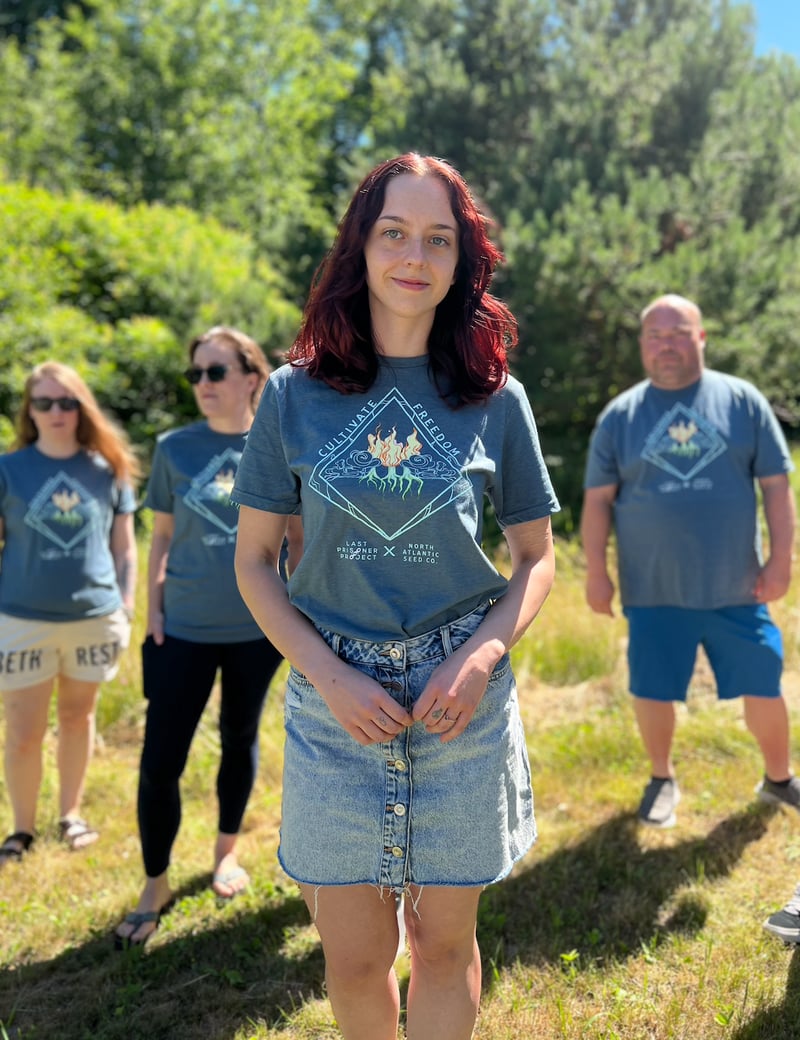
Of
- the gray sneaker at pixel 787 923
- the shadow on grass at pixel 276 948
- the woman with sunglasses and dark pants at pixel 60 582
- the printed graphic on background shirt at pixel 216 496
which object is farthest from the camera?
the woman with sunglasses and dark pants at pixel 60 582

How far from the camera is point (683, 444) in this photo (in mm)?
3748

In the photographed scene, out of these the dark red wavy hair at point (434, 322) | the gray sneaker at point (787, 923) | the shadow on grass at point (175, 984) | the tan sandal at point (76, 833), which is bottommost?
the tan sandal at point (76, 833)

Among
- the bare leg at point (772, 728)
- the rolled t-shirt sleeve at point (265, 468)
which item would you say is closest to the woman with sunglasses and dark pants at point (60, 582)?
the rolled t-shirt sleeve at point (265, 468)

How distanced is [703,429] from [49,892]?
316 centimetres

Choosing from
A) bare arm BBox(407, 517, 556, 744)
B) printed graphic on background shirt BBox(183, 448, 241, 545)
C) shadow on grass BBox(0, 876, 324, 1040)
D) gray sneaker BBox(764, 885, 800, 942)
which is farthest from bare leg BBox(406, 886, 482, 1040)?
printed graphic on background shirt BBox(183, 448, 241, 545)

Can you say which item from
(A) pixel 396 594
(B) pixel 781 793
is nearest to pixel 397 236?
(A) pixel 396 594

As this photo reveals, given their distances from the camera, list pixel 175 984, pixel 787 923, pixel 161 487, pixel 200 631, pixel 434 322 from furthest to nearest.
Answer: pixel 161 487 → pixel 200 631 → pixel 175 984 → pixel 787 923 → pixel 434 322

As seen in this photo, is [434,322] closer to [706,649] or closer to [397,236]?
[397,236]

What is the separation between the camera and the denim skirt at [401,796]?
1869 mm

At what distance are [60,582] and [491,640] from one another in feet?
8.08

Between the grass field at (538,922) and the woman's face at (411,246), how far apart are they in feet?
6.68

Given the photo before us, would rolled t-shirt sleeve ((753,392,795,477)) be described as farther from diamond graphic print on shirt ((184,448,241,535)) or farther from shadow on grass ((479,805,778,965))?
diamond graphic print on shirt ((184,448,241,535))

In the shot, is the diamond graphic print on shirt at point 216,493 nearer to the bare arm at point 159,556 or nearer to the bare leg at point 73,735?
the bare arm at point 159,556

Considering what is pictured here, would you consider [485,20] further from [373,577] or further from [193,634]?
[373,577]
